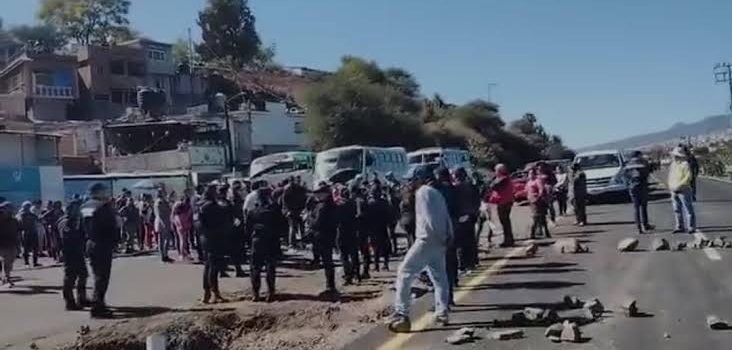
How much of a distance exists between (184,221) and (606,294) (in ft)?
40.8

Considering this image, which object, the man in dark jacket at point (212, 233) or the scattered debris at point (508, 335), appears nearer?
the scattered debris at point (508, 335)

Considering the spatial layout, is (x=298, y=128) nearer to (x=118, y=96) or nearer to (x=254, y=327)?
(x=118, y=96)

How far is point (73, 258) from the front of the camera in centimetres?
1341

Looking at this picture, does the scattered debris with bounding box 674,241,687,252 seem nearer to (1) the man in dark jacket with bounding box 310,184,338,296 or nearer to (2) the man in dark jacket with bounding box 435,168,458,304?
(2) the man in dark jacket with bounding box 435,168,458,304

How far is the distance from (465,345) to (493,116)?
80.6 metres

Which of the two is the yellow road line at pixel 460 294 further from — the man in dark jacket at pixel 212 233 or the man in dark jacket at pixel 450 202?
the man in dark jacket at pixel 212 233

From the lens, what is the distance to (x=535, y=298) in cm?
1108

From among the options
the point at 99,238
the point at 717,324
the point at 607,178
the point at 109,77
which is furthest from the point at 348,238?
the point at 109,77

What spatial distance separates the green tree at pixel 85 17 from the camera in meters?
85.5

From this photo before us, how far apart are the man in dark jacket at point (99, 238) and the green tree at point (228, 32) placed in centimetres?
8066

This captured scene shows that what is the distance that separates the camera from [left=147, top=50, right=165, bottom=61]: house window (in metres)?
72.9

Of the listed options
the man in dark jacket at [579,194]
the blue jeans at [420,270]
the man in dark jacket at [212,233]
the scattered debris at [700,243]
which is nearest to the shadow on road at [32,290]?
the man in dark jacket at [212,233]

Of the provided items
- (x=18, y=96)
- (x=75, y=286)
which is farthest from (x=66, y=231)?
(x=18, y=96)

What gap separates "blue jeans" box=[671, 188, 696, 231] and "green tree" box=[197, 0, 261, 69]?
251 ft
